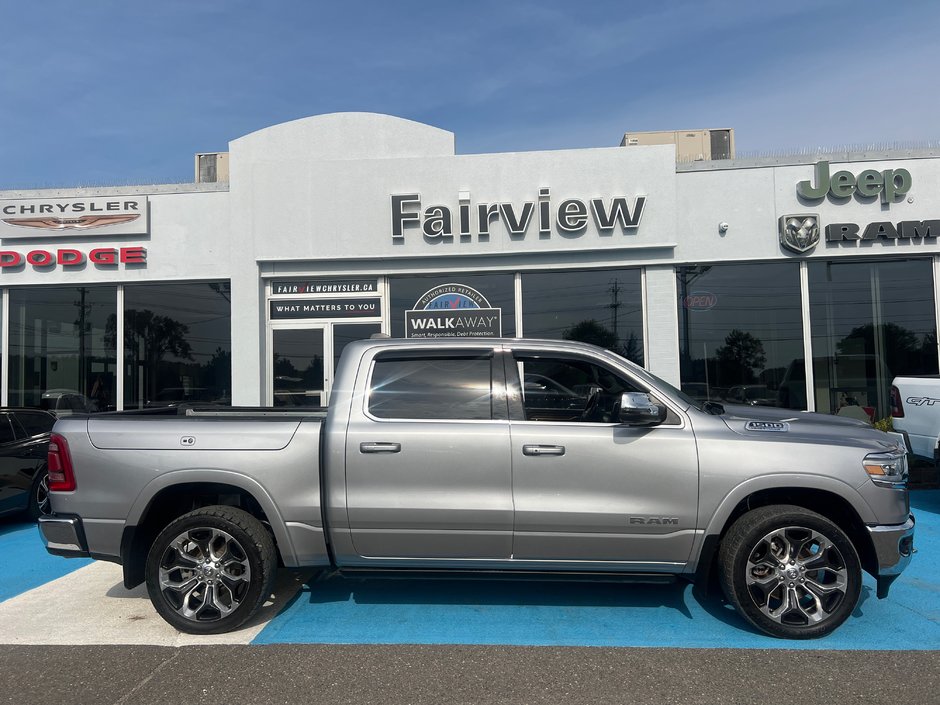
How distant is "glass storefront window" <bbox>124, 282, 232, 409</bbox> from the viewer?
476 inches

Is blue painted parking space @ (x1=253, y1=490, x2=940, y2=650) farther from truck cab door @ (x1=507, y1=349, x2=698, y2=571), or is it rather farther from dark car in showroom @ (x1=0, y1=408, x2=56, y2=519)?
dark car in showroom @ (x1=0, y1=408, x2=56, y2=519)

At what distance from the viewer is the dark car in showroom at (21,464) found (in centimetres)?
752

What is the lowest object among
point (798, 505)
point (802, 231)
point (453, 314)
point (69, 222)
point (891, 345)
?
point (798, 505)

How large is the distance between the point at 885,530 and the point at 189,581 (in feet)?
14.7

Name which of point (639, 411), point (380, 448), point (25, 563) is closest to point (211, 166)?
point (25, 563)

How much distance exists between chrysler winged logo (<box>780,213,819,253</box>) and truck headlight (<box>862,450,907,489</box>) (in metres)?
7.86

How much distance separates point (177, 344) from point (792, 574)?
1092cm

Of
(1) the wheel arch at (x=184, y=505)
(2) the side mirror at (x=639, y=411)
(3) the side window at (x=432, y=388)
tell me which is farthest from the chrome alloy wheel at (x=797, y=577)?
(1) the wheel arch at (x=184, y=505)

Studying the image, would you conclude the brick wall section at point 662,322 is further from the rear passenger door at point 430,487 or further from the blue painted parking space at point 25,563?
the blue painted parking space at point 25,563

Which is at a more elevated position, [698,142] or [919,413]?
[698,142]

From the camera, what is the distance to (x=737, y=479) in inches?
171

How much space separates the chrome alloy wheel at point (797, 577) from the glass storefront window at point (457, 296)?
7677 millimetres

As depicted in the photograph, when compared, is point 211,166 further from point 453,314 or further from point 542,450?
point 542,450

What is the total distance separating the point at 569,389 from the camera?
17.3 ft
